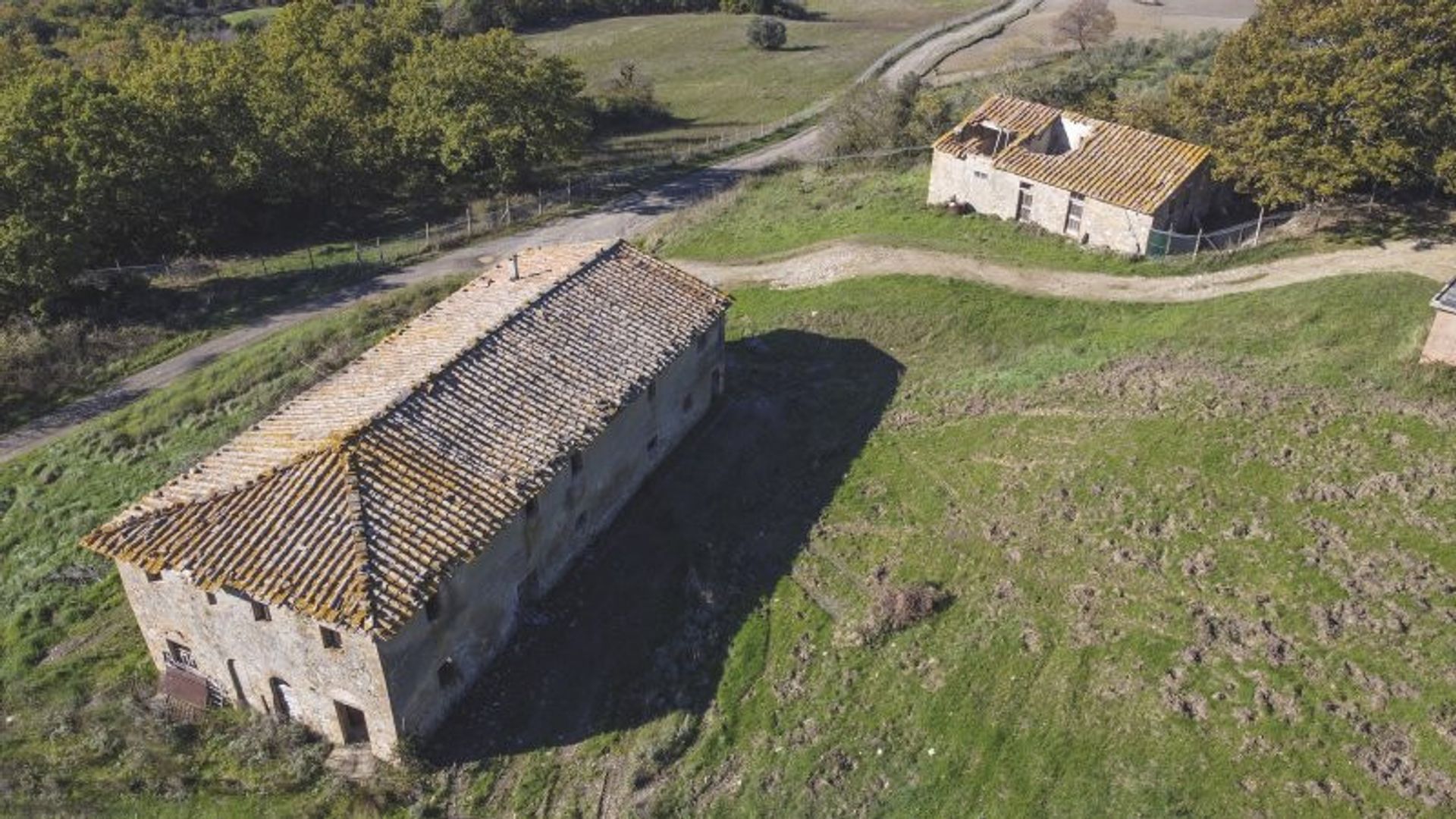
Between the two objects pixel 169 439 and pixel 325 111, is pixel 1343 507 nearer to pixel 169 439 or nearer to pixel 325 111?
pixel 169 439

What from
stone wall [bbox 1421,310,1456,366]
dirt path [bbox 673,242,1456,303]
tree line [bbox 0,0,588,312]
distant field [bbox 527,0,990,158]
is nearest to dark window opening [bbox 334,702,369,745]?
dirt path [bbox 673,242,1456,303]

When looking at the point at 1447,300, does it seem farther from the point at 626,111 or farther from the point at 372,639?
the point at 626,111

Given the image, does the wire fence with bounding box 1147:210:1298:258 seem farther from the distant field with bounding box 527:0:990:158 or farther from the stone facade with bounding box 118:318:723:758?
the distant field with bounding box 527:0:990:158

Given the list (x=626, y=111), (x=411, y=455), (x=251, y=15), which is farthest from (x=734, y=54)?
(x=411, y=455)

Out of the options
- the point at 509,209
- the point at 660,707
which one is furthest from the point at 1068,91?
the point at 660,707

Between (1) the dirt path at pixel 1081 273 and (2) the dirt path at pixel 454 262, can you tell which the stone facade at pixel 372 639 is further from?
(2) the dirt path at pixel 454 262

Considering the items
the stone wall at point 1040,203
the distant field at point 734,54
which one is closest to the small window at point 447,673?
the stone wall at point 1040,203
